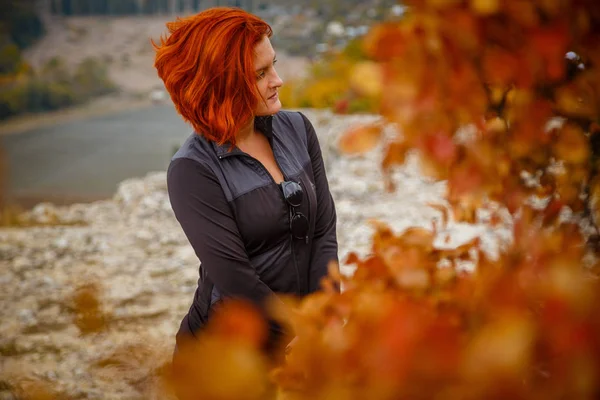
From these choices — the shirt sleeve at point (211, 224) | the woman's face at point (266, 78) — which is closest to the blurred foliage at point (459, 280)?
the shirt sleeve at point (211, 224)

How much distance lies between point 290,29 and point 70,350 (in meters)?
17.1

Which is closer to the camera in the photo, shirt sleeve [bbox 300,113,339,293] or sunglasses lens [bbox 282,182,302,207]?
sunglasses lens [bbox 282,182,302,207]

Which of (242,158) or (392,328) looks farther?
(242,158)

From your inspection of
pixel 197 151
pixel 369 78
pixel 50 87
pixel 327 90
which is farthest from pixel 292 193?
pixel 50 87

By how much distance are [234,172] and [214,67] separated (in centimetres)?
28

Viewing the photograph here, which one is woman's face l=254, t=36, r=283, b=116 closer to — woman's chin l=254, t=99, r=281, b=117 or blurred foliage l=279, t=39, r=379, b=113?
woman's chin l=254, t=99, r=281, b=117

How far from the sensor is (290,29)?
62.6 ft

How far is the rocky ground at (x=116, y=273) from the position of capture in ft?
9.65

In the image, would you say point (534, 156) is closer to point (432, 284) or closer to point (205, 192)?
point (432, 284)

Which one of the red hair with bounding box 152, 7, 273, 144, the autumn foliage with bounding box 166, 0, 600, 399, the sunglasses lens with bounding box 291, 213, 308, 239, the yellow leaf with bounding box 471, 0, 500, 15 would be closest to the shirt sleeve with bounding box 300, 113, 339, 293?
the sunglasses lens with bounding box 291, 213, 308, 239

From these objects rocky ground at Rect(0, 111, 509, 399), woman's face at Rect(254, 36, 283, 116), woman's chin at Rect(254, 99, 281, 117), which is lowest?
rocky ground at Rect(0, 111, 509, 399)

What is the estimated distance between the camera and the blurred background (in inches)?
435

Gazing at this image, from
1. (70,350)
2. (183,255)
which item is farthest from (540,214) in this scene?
(183,255)

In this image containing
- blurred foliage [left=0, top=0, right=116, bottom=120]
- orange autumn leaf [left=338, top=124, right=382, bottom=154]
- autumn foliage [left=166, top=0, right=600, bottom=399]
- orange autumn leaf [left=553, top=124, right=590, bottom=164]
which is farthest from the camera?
blurred foliage [left=0, top=0, right=116, bottom=120]
